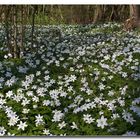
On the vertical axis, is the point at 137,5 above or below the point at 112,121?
above

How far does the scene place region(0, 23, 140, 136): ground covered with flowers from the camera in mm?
3385

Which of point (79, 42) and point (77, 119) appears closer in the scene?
point (77, 119)

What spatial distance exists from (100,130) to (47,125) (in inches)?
13.0

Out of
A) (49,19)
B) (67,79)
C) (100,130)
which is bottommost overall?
(100,130)

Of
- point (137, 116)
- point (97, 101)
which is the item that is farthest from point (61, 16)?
point (137, 116)

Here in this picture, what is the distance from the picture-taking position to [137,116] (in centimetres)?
337

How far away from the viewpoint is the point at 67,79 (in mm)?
3641

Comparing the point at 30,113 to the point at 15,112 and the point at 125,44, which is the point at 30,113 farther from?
the point at 125,44

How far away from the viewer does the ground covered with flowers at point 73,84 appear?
3.38 m

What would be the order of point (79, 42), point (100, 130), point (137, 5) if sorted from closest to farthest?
point (100, 130) < point (137, 5) < point (79, 42)

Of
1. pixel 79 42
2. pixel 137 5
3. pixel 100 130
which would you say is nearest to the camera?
pixel 100 130

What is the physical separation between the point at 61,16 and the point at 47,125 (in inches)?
29.2

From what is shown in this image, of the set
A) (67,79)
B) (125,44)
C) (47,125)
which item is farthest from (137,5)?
(47,125)

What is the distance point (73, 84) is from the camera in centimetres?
362
